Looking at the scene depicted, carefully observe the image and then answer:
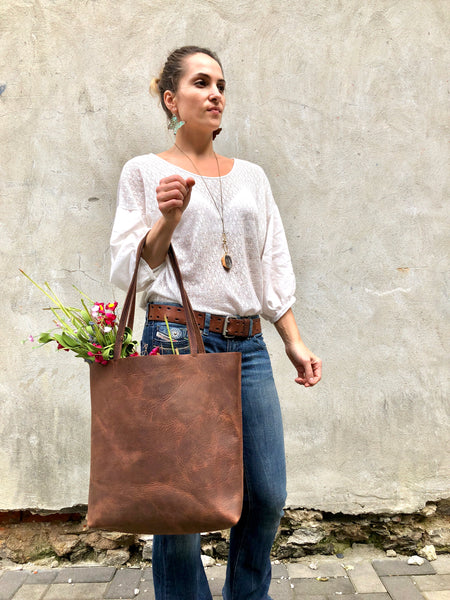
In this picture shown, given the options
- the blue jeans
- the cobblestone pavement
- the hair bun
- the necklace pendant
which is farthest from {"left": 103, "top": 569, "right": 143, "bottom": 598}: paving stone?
the hair bun

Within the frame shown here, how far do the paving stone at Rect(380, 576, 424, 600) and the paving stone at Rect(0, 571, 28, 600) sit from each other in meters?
1.72

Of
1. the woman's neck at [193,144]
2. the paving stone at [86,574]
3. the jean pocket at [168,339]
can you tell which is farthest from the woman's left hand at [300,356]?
the paving stone at [86,574]

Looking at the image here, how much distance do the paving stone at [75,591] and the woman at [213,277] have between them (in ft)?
3.30

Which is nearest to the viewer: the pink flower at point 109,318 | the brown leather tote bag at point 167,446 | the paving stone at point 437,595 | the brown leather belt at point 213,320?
the brown leather tote bag at point 167,446

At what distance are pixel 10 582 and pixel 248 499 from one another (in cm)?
160

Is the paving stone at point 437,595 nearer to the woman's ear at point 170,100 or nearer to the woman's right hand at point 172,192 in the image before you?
the woman's right hand at point 172,192

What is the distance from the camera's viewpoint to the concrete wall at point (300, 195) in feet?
9.20

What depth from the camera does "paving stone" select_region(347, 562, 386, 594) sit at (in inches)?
101

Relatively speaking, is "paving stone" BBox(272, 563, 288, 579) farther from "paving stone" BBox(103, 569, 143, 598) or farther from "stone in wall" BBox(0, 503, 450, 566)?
"paving stone" BBox(103, 569, 143, 598)

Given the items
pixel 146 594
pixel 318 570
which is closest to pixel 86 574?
pixel 146 594

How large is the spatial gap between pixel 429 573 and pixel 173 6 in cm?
303

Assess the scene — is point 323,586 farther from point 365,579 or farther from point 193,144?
point 193,144

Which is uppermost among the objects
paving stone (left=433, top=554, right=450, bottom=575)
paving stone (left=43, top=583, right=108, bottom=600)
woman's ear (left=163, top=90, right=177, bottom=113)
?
woman's ear (left=163, top=90, right=177, bottom=113)

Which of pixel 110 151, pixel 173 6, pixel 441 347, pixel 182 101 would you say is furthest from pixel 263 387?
pixel 173 6
